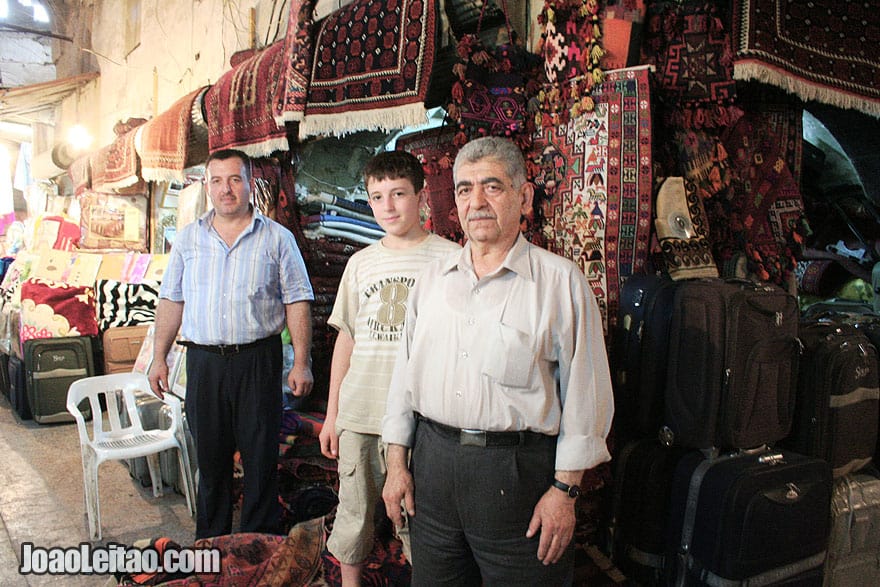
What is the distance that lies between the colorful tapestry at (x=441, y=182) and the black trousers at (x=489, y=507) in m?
1.62

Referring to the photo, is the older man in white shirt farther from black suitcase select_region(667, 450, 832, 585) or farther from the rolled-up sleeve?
black suitcase select_region(667, 450, 832, 585)

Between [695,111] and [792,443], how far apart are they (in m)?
1.45

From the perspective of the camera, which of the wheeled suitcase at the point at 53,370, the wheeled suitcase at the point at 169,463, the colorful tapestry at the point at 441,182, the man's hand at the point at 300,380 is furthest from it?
the wheeled suitcase at the point at 53,370

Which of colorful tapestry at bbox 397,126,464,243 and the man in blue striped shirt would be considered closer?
the man in blue striped shirt

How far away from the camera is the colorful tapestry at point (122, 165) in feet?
19.3

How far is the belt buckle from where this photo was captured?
4.56 ft

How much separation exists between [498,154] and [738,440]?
1.37m

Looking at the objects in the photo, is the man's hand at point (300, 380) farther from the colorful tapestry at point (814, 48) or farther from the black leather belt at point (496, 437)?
the colorful tapestry at point (814, 48)

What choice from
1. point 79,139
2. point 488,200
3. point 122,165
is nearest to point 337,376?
point 488,200

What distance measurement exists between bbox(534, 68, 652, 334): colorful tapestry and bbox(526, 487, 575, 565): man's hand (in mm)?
1267

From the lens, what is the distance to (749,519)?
1875 mm

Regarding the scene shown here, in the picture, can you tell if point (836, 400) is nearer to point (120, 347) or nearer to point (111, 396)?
point (111, 396)

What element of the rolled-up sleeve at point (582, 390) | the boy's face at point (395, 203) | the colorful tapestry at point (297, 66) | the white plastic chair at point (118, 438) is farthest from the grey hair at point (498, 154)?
the white plastic chair at point (118, 438)

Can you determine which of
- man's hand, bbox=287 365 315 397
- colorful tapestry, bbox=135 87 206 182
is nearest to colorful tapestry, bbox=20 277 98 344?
colorful tapestry, bbox=135 87 206 182
